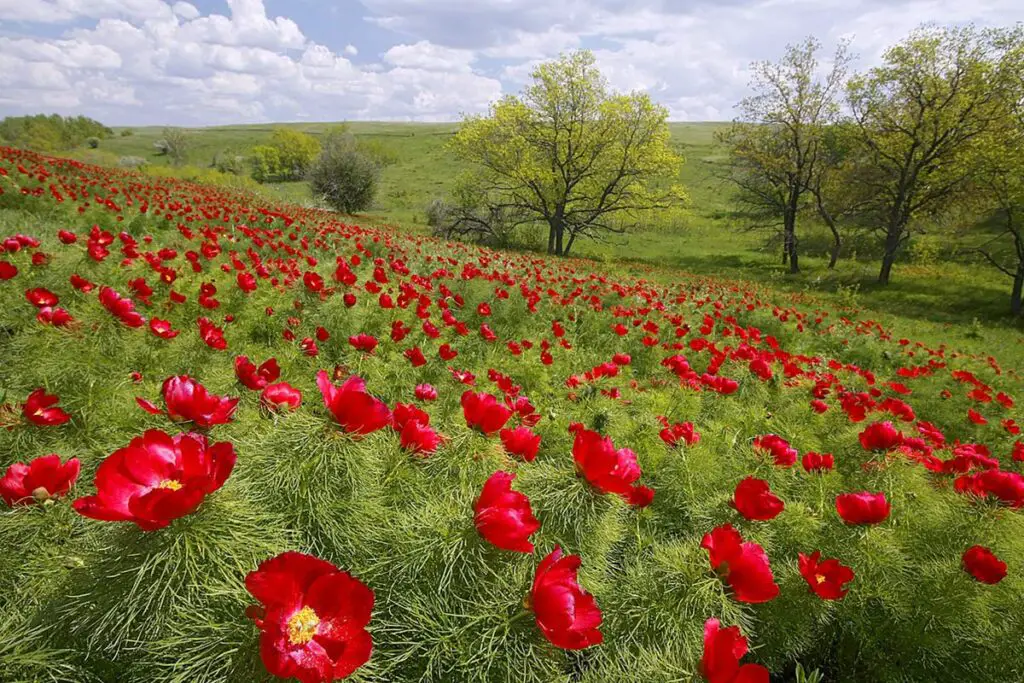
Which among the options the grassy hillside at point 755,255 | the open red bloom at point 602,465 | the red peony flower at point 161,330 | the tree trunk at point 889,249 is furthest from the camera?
the tree trunk at point 889,249

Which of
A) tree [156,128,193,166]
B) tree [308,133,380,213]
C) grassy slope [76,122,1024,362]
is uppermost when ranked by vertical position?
tree [156,128,193,166]

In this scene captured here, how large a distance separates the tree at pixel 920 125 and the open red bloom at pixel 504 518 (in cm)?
2269

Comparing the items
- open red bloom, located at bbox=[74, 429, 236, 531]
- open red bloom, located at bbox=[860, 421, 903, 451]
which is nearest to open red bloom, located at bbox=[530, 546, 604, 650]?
open red bloom, located at bbox=[74, 429, 236, 531]

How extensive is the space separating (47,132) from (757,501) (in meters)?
97.4

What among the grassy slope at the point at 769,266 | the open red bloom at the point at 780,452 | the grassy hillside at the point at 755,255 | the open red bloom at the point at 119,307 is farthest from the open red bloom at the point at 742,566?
the grassy hillside at the point at 755,255

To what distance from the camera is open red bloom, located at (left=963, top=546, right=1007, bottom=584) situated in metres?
2.04

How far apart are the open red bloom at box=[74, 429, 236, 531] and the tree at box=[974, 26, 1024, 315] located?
72.5 ft

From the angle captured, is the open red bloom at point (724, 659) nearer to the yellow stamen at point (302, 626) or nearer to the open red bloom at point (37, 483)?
the yellow stamen at point (302, 626)

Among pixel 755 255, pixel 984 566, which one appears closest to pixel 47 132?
pixel 755 255

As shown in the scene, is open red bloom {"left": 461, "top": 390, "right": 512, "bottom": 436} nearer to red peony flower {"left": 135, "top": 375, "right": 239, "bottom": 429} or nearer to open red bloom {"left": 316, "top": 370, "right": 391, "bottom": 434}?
open red bloom {"left": 316, "top": 370, "right": 391, "bottom": 434}

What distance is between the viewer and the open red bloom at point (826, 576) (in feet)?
6.32

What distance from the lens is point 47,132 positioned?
6850cm

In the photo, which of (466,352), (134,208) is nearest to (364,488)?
(466,352)

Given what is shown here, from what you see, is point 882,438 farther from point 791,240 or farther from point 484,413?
point 791,240
